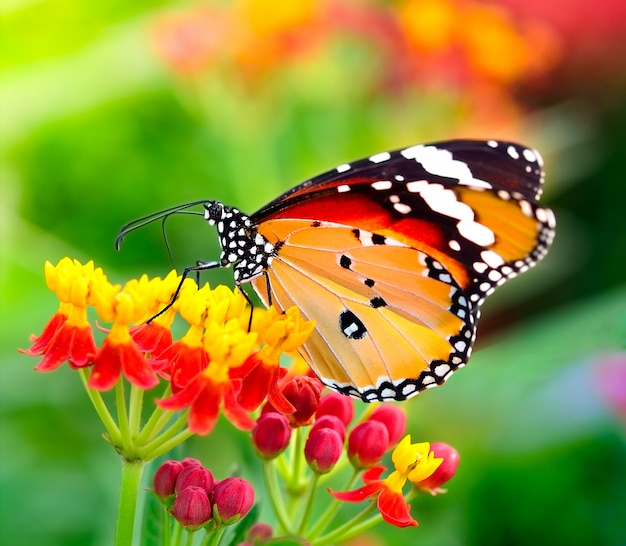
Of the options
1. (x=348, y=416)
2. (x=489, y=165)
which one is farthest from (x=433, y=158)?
(x=348, y=416)

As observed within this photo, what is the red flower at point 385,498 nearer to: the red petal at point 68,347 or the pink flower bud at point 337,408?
the pink flower bud at point 337,408

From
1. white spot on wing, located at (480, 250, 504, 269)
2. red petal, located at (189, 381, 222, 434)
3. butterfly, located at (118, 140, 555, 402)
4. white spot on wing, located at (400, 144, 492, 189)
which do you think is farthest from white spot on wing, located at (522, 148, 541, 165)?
red petal, located at (189, 381, 222, 434)

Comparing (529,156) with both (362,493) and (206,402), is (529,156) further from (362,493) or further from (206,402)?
(206,402)

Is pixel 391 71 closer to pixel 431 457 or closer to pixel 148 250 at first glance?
pixel 148 250

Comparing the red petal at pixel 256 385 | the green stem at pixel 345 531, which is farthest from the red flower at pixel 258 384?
the green stem at pixel 345 531

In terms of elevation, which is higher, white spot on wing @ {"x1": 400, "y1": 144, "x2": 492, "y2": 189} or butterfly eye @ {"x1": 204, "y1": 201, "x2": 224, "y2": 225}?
butterfly eye @ {"x1": 204, "y1": 201, "x2": 224, "y2": 225}

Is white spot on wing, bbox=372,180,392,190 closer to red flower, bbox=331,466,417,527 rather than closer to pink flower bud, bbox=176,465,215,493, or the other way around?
red flower, bbox=331,466,417,527
